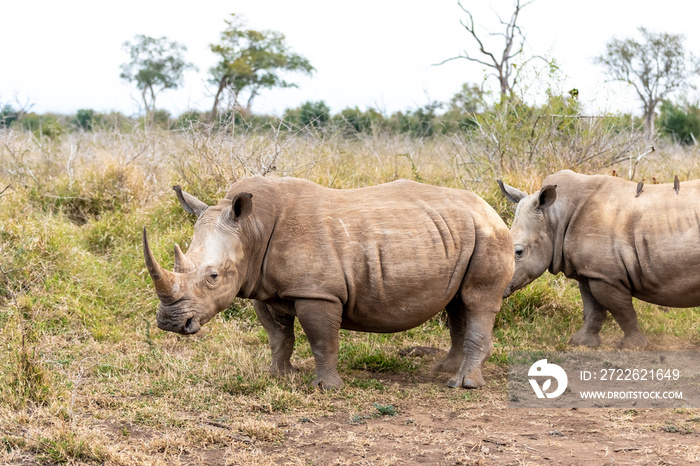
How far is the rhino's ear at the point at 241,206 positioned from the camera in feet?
17.2

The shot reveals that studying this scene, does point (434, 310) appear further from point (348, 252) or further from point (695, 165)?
point (695, 165)

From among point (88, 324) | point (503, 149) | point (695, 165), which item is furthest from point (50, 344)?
point (695, 165)

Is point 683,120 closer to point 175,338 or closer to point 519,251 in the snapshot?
point 519,251

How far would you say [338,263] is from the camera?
215 inches

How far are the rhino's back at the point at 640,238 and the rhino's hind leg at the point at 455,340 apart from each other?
1.37 meters

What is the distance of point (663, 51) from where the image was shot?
31203mm

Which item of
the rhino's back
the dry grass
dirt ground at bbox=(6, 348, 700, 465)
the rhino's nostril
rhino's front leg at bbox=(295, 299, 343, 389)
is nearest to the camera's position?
dirt ground at bbox=(6, 348, 700, 465)

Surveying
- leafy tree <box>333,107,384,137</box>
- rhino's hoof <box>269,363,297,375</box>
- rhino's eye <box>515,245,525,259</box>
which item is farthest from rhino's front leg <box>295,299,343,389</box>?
leafy tree <box>333,107,384,137</box>

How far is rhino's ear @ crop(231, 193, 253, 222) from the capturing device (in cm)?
525

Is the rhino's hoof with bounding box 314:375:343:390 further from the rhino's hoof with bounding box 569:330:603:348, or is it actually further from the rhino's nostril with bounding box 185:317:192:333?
the rhino's hoof with bounding box 569:330:603:348

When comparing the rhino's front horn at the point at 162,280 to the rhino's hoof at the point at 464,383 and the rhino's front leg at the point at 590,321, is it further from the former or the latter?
the rhino's front leg at the point at 590,321

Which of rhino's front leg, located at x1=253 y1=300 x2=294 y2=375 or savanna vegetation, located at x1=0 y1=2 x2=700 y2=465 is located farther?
rhino's front leg, located at x1=253 y1=300 x2=294 y2=375

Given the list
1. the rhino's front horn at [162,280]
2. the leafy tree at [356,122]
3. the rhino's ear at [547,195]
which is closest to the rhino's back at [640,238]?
the rhino's ear at [547,195]

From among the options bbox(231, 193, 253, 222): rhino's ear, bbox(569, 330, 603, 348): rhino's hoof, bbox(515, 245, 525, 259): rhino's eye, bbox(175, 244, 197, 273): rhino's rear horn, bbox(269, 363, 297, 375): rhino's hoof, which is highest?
bbox(231, 193, 253, 222): rhino's ear
